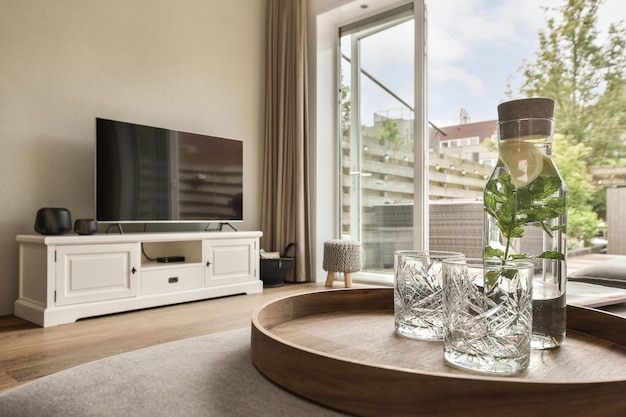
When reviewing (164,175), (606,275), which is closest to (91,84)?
(164,175)

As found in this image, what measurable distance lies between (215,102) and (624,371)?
11.4 feet

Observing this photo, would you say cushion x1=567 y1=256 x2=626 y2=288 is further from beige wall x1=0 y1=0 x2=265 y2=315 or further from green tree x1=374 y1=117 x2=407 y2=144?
beige wall x1=0 y1=0 x2=265 y2=315

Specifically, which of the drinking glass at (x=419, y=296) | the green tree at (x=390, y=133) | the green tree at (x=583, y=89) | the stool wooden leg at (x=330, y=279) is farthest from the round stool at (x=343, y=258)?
the drinking glass at (x=419, y=296)

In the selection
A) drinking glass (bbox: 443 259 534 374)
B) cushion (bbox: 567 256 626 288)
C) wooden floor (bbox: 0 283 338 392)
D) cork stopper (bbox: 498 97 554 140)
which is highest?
cork stopper (bbox: 498 97 554 140)

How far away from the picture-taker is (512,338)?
0.48 meters

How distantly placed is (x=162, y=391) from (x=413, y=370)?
0.86ft

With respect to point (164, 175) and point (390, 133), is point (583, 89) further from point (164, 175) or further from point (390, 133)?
point (164, 175)

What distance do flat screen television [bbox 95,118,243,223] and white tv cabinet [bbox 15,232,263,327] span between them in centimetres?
24

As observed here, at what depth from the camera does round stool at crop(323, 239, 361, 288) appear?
3.44 meters

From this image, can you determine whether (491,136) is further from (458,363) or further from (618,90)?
(458,363)

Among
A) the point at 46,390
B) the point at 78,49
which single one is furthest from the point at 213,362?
the point at 78,49

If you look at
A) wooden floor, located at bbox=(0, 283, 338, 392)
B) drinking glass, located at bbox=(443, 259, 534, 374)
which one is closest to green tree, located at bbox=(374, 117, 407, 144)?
wooden floor, located at bbox=(0, 283, 338, 392)

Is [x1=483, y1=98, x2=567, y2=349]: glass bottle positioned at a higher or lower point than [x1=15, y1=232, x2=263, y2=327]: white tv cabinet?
higher

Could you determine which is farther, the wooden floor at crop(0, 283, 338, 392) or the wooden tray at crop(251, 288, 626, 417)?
the wooden floor at crop(0, 283, 338, 392)
